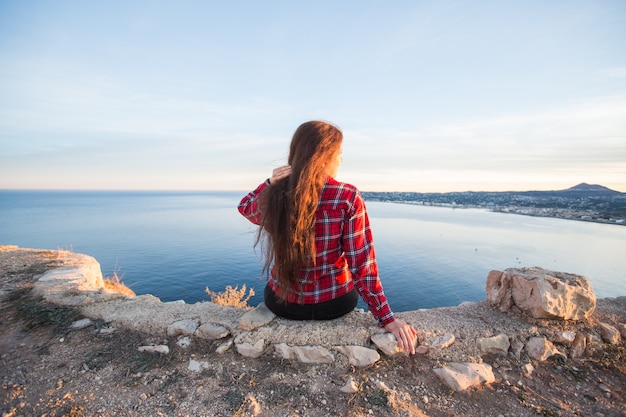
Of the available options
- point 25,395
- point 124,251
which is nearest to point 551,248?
point 25,395

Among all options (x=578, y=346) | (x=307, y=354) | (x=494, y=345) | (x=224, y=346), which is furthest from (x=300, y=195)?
(x=578, y=346)

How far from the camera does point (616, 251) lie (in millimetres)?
36656

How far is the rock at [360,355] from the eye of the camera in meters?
2.87

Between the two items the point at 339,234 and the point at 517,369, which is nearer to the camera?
the point at 339,234

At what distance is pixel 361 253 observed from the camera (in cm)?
264

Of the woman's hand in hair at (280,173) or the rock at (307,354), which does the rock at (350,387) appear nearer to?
the rock at (307,354)

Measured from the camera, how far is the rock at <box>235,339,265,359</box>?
3047 millimetres

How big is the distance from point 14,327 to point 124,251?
32635 millimetres

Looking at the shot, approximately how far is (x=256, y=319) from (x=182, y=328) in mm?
983

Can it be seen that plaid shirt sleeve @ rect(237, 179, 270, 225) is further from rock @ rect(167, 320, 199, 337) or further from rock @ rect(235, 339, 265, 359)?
rock @ rect(167, 320, 199, 337)

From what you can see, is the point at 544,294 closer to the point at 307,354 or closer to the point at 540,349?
the point at 540,349

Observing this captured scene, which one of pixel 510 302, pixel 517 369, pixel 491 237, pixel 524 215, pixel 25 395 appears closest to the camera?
pixel 25 395

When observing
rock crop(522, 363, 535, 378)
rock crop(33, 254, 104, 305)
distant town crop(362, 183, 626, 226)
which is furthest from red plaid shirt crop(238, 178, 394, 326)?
distant town crop(362, 183, 626, 226)

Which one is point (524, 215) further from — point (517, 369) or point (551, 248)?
point (517, 369)
